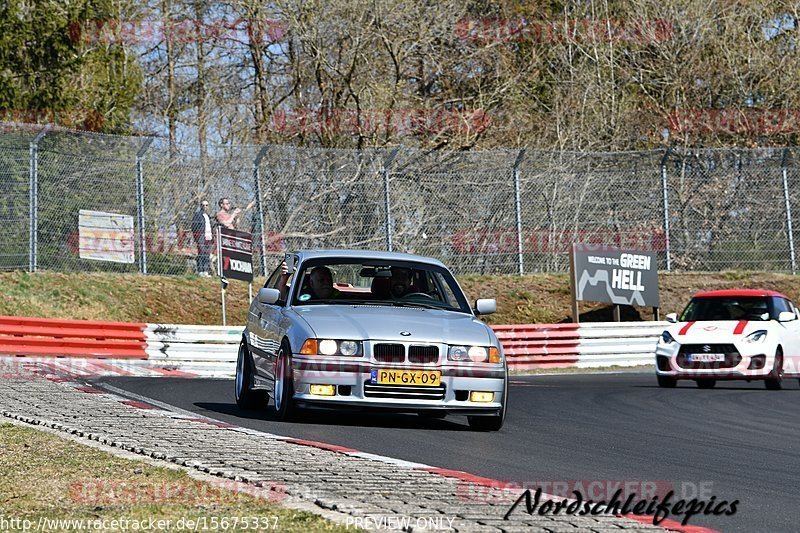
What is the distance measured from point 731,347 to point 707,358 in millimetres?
353

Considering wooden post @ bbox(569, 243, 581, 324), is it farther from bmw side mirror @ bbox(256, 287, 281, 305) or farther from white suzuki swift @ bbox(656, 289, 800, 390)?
bmw side mirror @ bbox(256, 287, 281, 305)

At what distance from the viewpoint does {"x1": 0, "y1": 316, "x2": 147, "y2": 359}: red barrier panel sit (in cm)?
1877

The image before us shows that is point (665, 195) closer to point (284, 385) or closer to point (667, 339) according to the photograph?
point (667, 339)

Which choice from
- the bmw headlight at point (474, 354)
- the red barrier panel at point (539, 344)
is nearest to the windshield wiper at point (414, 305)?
the bmw headlight at point (474, 354)

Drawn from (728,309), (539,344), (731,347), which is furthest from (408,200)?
(731,347)

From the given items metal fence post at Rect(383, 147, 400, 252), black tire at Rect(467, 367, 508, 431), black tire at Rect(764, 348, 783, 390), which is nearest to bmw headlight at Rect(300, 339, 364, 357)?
black tire at Rect(467, 367, 508, 431)

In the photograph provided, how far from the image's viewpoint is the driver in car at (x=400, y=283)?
11719 millimetres

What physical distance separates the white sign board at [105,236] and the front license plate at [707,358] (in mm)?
11264

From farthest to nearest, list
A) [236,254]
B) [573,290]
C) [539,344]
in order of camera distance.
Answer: [573,290] → [539,344] → [236,254]

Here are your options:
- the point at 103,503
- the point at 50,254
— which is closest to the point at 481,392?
the point at 103,503

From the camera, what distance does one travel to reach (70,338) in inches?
764

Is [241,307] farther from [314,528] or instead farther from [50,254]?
[314,528]

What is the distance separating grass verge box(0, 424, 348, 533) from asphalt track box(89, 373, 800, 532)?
2.02 m

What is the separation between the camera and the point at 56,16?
27.3 metres
